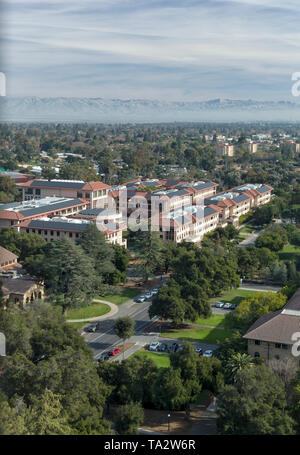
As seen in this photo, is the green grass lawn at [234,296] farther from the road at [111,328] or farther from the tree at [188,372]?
the tree at [188,372]

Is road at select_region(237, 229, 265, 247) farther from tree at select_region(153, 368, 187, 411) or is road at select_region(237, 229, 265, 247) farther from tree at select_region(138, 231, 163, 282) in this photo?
tree at select_region(153, 368, 187, 411)

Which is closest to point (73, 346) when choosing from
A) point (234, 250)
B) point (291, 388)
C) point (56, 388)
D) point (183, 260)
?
point (56, 388)

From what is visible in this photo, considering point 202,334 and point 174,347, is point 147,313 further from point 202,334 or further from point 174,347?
point 174,347

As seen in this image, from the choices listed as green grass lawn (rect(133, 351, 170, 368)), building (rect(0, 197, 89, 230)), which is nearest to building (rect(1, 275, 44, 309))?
green grass lawn (rect(133, 351, 170, 368))

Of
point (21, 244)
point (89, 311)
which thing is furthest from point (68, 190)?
point (89, 311)
